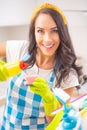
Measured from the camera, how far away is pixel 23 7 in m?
2.14

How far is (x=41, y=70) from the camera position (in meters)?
1.06

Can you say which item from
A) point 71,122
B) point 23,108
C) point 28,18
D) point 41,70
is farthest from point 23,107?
point 28,18

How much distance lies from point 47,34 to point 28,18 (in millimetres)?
1363

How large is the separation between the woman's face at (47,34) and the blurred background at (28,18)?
1.06m

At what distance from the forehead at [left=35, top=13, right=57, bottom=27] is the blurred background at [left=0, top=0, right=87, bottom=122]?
3.36 feet

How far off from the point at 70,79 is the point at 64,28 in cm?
24

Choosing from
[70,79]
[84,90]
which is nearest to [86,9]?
[84,90]

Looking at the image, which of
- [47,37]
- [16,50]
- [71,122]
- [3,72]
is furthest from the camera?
[16,50]

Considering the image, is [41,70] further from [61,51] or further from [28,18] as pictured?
[28,18]

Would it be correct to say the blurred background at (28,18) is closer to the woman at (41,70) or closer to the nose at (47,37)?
the woman at (41,70)

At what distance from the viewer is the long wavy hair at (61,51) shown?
947 mm

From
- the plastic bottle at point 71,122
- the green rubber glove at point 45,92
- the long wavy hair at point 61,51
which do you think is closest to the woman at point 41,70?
the long wavy hair at point 61,51

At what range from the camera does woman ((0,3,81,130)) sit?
3.10 ft

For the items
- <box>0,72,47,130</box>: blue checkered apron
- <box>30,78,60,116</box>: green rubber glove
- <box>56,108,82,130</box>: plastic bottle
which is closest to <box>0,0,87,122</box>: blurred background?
<box>0,72,47,130</box>: blue checkered apron
